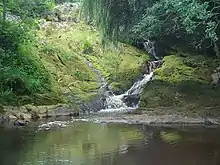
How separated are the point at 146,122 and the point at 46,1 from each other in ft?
43.5

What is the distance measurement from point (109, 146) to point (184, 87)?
9.32m

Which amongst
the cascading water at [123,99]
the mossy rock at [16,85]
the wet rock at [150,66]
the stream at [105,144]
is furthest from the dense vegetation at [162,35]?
the mossy rock at [16,85]

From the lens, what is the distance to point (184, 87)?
65.9 feet

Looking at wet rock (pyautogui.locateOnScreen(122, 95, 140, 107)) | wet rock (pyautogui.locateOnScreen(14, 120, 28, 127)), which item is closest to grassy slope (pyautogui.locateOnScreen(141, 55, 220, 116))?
wet rock (pyautogui.locateOnScreen(122, 95, 140, 107))

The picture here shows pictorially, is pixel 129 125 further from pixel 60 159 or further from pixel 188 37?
pixel 188 37

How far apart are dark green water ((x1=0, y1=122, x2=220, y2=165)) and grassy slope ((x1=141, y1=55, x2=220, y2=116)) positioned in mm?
4261

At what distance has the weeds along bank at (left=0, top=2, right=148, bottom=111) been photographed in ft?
62.7

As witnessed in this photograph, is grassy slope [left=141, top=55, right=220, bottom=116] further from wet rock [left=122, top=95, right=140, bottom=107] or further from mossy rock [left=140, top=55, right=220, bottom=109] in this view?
wet rock [left=122, top=95, right=140, bottom=107]

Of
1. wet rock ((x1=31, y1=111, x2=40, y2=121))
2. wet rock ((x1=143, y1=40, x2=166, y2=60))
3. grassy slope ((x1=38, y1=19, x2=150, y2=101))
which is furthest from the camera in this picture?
wet rock ((x1=143, y1=40, x2=166, y2=60))

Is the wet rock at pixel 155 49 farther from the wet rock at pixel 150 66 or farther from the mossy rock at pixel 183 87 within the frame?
the mossy rock at pixel 183 87

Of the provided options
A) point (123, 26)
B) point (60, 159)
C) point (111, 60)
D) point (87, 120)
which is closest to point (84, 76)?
point (111, 60)

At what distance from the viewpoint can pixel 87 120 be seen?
56.2 feet

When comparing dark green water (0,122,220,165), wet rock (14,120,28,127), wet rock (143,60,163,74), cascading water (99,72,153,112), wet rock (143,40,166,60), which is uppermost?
wet rock (143,40,166,60)

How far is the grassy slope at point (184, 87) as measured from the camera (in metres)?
19.1
